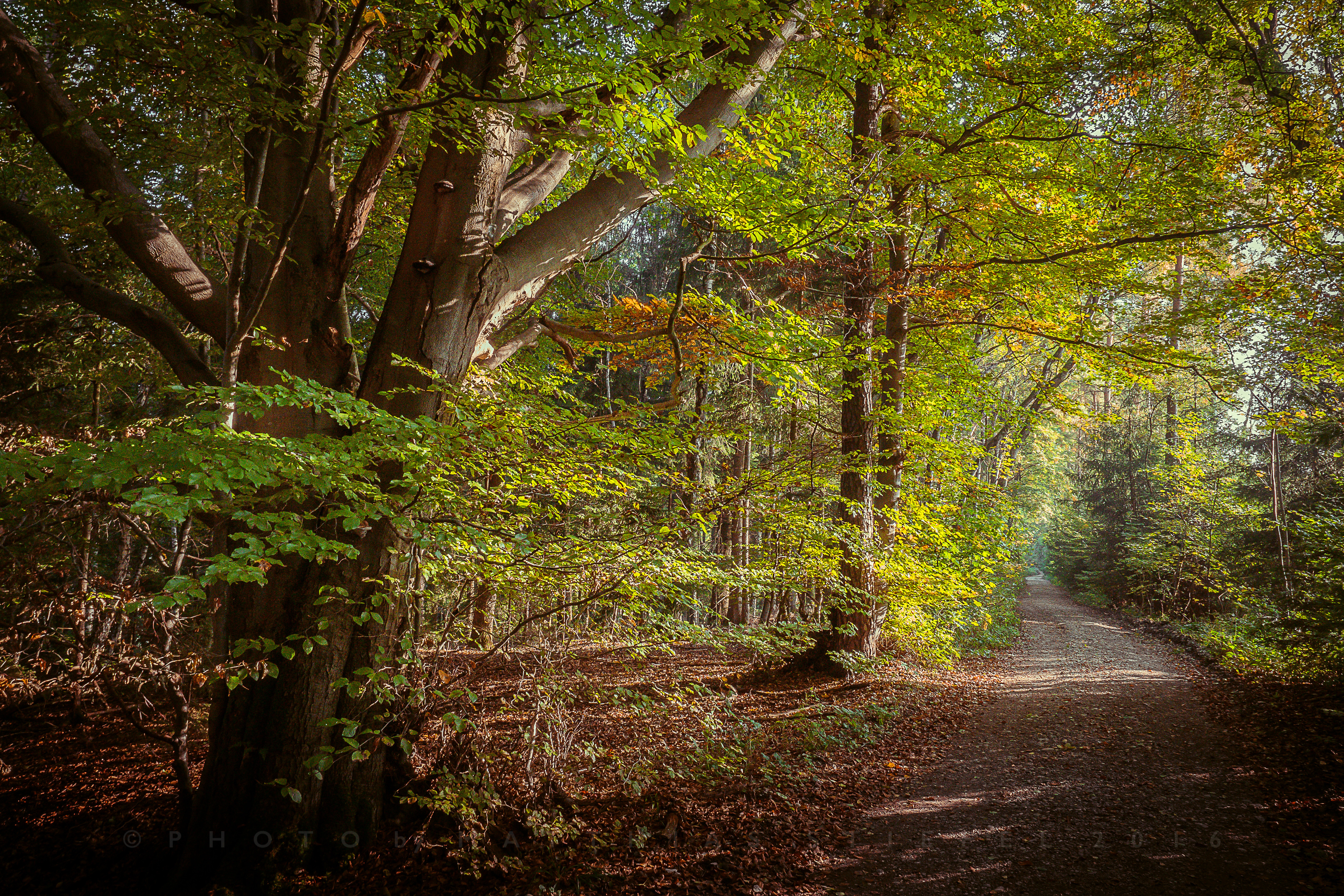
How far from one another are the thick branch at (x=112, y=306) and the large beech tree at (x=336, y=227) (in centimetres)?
2

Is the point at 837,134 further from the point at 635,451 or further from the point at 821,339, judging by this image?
the point at 635,451

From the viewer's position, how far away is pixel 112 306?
4152 mm

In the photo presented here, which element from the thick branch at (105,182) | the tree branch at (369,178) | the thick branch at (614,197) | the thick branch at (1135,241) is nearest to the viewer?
the thick branch at (105,182)

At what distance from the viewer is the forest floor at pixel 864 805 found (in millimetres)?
3971

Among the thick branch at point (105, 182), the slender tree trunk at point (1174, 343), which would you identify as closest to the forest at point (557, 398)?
the thick branch at point (105, 182)

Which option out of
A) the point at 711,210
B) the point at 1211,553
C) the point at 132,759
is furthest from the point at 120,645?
the point at 1211,553

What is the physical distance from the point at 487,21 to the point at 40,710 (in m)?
9.78

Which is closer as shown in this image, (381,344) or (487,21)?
(487,21)

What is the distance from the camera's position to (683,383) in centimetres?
1513

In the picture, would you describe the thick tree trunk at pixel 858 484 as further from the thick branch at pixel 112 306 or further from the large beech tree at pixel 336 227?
the thick branch at pixel 112 306

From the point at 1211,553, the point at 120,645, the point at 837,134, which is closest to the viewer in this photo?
the point at 120,645

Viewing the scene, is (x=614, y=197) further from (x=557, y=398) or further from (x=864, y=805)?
(x=864, y=805)

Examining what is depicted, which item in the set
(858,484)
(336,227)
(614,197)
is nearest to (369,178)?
(336,227)

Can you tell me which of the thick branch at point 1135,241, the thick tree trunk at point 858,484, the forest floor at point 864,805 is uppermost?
the thick branch at point 1135,241
